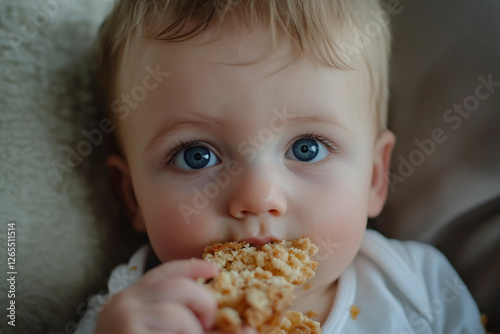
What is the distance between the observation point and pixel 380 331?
124cm

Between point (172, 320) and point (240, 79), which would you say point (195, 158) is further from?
point (172, 320)

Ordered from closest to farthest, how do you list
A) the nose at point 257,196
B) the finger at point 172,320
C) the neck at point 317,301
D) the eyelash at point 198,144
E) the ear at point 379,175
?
the finger at point 172,320
the nose at point 257,196
the eyelash at point 198,144
the neck at point 317,301
the ear at point 379,175

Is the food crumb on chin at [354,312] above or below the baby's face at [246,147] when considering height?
below

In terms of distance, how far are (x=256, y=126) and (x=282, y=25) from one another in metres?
0.23

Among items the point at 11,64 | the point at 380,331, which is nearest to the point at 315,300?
the point at 380,331

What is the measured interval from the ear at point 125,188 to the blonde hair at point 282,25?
0.17 m

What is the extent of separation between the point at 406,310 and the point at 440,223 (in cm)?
→ 28

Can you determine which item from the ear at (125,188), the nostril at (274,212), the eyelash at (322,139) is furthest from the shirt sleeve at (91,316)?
the eyelash at (322,139)

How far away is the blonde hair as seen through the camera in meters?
1.07

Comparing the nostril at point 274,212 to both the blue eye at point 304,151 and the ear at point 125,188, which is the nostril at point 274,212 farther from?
the ear at point 125,188

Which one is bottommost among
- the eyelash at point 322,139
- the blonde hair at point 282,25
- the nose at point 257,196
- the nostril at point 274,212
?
the nostril at point 274,212

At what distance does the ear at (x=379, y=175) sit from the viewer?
1.39 meters

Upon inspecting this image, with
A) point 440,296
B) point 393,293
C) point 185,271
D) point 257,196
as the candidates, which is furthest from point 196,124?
point 440,296

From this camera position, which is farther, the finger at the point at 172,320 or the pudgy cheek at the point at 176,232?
the pudgy cheek at the point at 176,232
